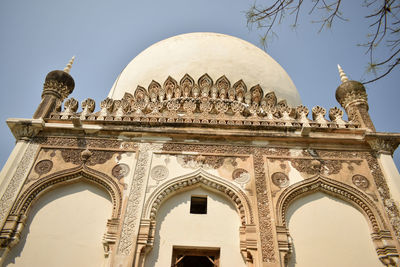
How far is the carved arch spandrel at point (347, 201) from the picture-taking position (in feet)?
15.0

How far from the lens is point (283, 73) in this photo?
9.70 metres

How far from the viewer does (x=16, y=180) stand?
5.25 m

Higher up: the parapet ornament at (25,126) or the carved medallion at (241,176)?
the parapet ornament at (25,126)

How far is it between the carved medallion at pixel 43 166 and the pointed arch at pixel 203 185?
1795mm

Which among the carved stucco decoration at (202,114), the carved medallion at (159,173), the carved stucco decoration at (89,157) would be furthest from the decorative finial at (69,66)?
the carved medallion at (159,173)

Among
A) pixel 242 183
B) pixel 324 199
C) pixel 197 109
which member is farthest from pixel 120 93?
pixel 324 199

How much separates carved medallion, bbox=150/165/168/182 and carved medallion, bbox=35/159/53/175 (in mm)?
1685

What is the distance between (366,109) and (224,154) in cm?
292

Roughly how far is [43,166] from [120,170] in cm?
128

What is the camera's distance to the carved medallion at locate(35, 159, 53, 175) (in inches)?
212

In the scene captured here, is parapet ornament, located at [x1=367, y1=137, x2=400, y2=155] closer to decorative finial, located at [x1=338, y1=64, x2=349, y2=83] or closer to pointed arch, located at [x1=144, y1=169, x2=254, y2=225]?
decorative finial, located at [x1=338, y1=64, x2=349, y2=83]

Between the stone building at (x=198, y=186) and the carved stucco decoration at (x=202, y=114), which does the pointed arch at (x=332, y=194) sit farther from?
the carved stucco decoration at (x=202, y=114)

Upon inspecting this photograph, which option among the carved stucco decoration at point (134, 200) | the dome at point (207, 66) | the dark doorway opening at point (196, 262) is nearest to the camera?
the carved stucco decoration at point (134, 200)

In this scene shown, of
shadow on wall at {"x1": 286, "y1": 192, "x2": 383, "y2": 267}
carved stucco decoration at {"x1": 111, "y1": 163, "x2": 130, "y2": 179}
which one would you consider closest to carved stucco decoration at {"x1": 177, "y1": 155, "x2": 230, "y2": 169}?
carved stucco decoration at {"x1": 111, "y1": 163, "x2": 130, "y2": 179}
